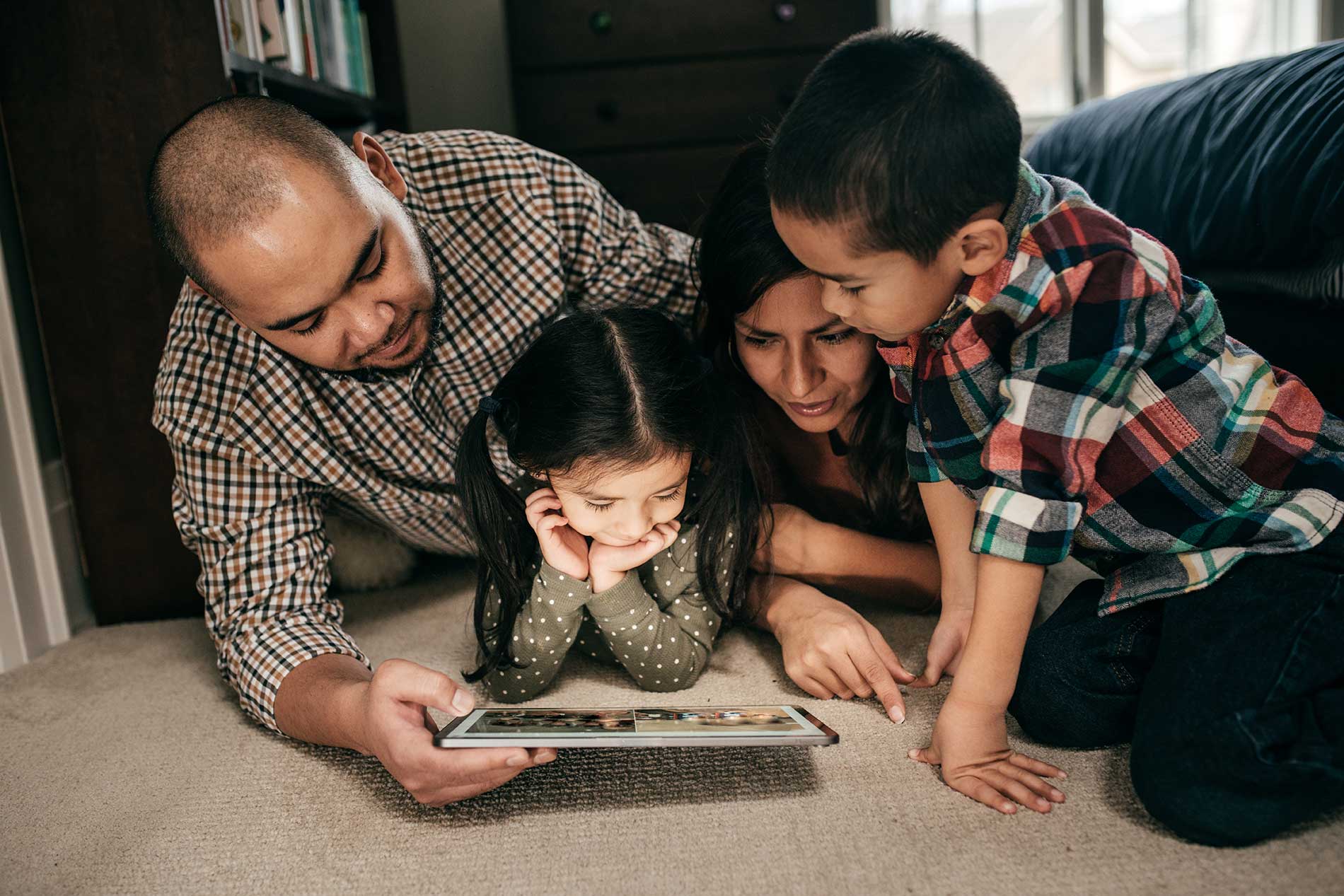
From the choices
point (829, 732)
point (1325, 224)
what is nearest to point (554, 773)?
point (829, 732)

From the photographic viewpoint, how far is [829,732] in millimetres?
688

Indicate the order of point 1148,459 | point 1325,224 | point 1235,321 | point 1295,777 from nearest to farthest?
1. point 1295,777
2. point 1148,459
3. point 1325,224
4. point 1235,321

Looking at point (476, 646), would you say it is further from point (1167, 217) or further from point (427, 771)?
point (1167, 217)

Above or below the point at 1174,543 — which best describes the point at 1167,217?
above

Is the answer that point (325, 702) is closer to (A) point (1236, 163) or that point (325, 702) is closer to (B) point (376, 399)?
(B) point (376, 399)

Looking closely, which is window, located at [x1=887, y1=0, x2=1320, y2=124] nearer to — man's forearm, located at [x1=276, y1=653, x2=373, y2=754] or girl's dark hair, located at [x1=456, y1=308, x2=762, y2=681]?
girl's dark hair, located at [x1=456, y1=308, x2=762, y2=681]

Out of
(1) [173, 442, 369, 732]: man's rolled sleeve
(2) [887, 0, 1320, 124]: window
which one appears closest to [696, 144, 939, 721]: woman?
(1) [173, 442, 369, 732]: man's rolled sleeve

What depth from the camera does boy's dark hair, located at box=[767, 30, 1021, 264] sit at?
2.26ft

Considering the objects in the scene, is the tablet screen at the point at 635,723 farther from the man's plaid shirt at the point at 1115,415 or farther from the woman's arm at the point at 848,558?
the woman's arm at the point at 848,558

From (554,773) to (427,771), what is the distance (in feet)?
0.39

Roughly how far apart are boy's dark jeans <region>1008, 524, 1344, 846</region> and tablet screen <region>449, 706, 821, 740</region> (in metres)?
0.24

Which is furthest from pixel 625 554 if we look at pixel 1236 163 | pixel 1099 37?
pixel 1099 37

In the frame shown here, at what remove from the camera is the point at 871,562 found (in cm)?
108

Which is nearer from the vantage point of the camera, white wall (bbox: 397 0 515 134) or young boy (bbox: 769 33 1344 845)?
young boy (bbox: 769 33 1344 845)
